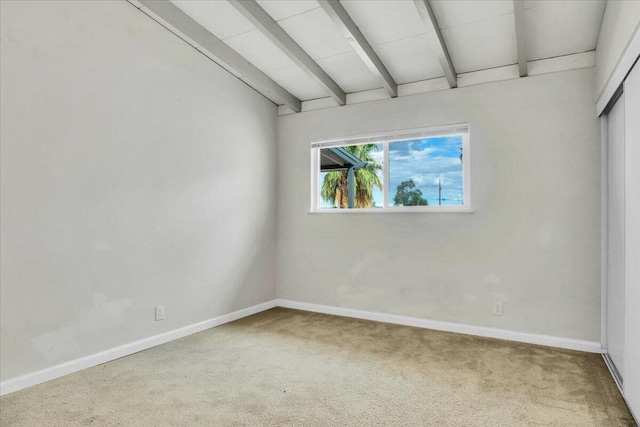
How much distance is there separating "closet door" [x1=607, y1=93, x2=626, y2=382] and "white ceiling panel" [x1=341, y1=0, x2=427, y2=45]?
1478 millimetres

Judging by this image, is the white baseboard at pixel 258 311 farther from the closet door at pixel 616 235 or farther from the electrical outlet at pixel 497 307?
the closet door at pixel 616 235

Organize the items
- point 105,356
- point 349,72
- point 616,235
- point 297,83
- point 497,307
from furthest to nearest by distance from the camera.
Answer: point 297,83 < point 349,72 < point 497,307 < point 105,356 < point 616,235

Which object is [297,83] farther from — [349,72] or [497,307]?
[497,307]

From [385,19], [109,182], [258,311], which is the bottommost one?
[258,311]

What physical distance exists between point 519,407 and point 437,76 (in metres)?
2.77

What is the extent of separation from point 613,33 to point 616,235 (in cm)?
128

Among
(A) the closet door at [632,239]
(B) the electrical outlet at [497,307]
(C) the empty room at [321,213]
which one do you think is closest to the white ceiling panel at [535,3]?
(C) the empty room at [321,213]

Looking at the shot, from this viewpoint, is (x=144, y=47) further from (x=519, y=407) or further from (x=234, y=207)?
(x=519, y=407)

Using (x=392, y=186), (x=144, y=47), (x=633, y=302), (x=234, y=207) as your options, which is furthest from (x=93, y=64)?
(x=633, y=302)

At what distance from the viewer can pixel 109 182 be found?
2.70 meters

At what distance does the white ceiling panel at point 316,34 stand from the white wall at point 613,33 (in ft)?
5.93

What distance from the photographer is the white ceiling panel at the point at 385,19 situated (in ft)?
8.85

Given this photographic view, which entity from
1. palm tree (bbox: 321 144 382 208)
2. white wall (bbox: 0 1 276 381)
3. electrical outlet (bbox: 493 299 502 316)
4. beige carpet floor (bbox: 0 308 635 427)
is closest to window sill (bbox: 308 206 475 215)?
palm tree (bbox: 321 144 382 208)

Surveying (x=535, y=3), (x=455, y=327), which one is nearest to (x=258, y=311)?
(x=455, y=327)
